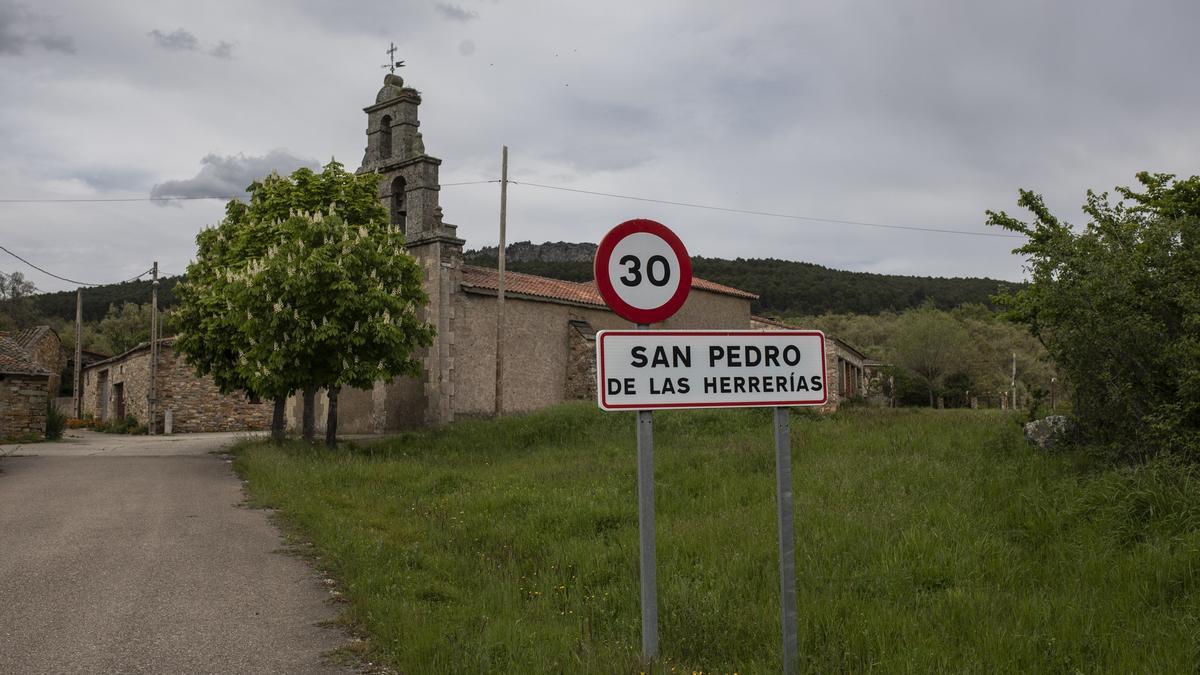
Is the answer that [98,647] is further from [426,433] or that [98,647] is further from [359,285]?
[426,433]

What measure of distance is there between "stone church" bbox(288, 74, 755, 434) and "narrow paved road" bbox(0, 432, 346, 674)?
1273 cm

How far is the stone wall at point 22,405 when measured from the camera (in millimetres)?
26719

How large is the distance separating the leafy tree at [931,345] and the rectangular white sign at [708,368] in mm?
59607

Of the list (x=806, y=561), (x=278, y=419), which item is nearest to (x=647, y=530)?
(x=806, y=561)

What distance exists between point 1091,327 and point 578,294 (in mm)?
21406

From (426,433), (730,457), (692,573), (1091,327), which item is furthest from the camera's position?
(426,433)

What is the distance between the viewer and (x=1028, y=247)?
562 inches

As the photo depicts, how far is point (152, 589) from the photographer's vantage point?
22.6 feet

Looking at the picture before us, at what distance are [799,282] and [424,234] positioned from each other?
6189 centimetres

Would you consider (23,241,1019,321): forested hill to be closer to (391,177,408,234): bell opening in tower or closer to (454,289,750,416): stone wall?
(454,289,750,416): stone wall

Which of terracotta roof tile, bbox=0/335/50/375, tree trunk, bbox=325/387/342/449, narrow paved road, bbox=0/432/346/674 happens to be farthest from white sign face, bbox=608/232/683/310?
terracotta roof tile, bbox=0/335/50/375

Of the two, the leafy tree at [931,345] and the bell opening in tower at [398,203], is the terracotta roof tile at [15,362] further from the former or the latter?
the leafy tree at [931,345]

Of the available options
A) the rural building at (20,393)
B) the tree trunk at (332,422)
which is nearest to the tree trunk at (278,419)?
the tree trunk at (332,422)

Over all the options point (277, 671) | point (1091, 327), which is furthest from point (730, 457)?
point (277, 671)
